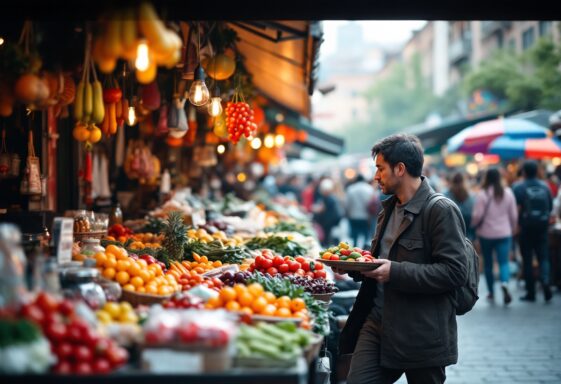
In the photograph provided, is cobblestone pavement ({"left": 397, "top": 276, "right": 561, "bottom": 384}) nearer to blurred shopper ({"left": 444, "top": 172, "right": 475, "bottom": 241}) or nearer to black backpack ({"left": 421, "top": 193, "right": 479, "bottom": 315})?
blurred shopper ({"left": 444, "top": 172, "right": 475, "bottom": 241})

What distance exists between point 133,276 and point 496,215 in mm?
8282

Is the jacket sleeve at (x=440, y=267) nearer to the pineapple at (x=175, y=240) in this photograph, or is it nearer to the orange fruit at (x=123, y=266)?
the orange fruit at (x=123, y=266)

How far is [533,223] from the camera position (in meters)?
11.7

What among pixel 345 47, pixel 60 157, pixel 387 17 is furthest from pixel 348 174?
pixel 345 47

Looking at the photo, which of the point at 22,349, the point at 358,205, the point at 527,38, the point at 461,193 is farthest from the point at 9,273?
the point at 527,38

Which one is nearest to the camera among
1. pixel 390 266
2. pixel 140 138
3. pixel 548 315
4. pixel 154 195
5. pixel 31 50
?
pixel 31 50

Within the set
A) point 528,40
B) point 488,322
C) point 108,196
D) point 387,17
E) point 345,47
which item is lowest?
point 488,322

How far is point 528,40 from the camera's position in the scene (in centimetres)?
3444

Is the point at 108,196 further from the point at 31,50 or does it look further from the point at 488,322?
the point at 31,50

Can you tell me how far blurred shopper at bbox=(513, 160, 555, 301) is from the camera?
462 inches

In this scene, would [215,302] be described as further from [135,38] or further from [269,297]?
[135,38]

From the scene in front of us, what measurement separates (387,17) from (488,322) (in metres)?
7.02

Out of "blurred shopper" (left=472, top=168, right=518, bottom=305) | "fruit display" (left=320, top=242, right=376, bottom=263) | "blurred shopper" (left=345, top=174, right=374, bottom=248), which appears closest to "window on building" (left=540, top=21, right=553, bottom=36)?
"blurred shopper" (left=345, top=174, right=374, bottom=248)

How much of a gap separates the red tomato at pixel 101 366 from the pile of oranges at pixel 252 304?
3.79ft
